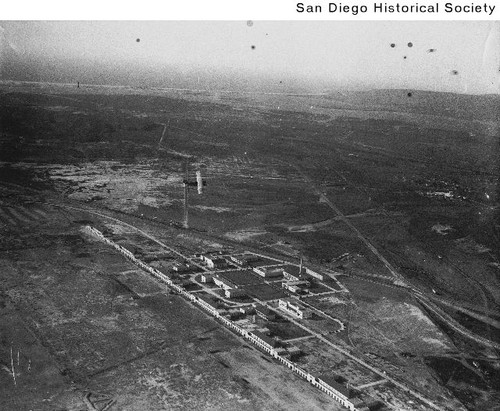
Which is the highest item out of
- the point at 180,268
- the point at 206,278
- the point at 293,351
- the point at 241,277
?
the point at 180,268

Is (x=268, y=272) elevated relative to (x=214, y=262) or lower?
lower

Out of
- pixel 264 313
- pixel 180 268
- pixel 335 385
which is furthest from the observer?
pixel 180 268

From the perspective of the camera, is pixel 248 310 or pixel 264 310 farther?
pixel 264 310

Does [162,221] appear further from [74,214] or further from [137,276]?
[137,276]

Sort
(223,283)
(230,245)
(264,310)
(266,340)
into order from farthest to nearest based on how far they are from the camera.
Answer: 1. (230,245)
2. (223,283)
3. (264,310)
4. (266,340)

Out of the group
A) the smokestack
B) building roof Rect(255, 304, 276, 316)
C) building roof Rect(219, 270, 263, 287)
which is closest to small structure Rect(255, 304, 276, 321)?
building roof Rect(255, 304, 276, 316)

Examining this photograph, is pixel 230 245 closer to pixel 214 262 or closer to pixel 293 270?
pixel 214 262

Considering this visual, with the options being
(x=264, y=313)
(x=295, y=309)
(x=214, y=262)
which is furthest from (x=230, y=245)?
(x=264, y=313)

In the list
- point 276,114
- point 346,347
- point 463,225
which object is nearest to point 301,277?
point 346,347

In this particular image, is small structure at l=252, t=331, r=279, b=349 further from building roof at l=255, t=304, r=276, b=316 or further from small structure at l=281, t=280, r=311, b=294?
small structure at l=281, t=280, r=311, b=294

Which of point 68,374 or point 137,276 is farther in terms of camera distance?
point 137,276
